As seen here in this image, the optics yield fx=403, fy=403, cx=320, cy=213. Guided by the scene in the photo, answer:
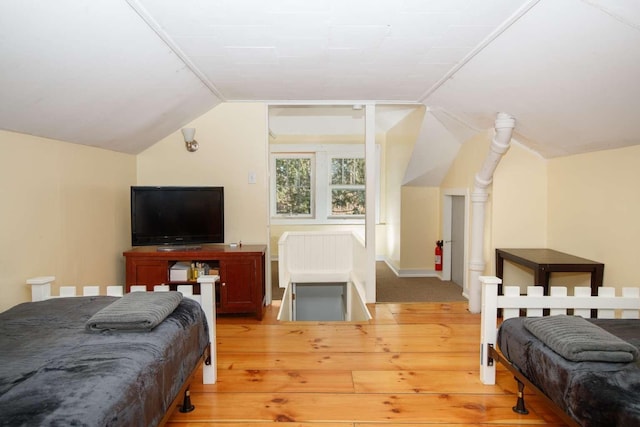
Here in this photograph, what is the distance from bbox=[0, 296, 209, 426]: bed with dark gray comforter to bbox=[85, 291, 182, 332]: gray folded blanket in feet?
0.10

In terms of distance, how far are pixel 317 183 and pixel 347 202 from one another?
61 cm

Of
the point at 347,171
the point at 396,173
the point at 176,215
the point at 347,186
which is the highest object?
the point at 347,171

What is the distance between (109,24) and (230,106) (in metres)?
2.12

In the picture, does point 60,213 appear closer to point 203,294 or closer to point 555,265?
point 203,294

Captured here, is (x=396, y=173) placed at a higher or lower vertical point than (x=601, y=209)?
higher

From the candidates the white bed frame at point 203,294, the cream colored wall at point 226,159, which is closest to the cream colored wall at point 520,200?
the cream colored wall at point 226,159

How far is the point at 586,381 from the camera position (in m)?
1.49

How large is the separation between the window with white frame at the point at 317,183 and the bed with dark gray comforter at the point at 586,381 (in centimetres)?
484

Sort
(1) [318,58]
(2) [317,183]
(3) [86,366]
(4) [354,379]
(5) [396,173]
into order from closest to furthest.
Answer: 1. (3) [86,366]
2. (4) [354,379]
3. (1) [318,58]
4. (5) [396,173]
5. (2) [317,183]

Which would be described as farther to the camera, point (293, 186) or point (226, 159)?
point (293, 186)

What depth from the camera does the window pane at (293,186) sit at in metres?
6.81

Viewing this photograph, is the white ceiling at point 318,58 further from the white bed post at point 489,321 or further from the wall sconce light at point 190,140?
the white bed post at point 489,321

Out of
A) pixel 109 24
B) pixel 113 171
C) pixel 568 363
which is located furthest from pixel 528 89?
pixel 113 171

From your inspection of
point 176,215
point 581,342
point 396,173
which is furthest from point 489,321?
point 396,173
